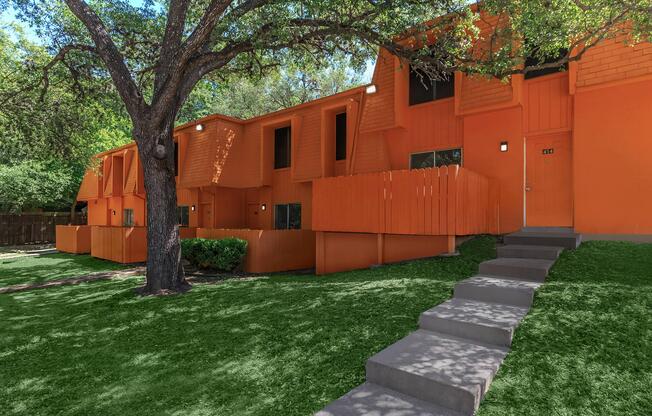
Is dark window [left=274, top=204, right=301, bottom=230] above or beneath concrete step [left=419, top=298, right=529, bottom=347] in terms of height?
above

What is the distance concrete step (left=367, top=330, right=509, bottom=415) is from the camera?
2766 millimetres

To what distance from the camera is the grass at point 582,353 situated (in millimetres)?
2686

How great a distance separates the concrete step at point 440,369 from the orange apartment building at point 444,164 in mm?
3947

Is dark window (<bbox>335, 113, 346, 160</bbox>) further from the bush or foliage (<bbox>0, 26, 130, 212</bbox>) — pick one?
foliage (<bbox>0, 26, 130, 212</bbox>)

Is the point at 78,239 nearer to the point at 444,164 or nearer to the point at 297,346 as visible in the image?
the point at 297,346

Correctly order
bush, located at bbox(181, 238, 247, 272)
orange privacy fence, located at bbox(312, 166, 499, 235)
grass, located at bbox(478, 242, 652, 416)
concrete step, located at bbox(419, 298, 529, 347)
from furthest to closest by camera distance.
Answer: bush, located at bbox(181, 238, 247, 272), orange privacy fence, located at bbox(312, 166, 499, 235), concrete step, located at bbox(419, 298, 529, 347), grass, located at bbox(478, 242, 652, 416)

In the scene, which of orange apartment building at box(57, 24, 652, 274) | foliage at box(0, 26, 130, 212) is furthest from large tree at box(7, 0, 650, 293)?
foliage at box(0, 26, 130, 212)

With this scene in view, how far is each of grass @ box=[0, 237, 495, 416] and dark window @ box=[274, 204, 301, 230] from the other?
6.61 metres

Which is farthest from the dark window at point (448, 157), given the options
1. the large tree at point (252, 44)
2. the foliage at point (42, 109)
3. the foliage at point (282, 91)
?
the foliage at point (282, 91)

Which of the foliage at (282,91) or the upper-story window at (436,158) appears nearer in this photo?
the upper-story window at (436,158)

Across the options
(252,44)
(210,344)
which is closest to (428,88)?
(252,44)

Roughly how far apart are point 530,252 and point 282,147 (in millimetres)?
10638

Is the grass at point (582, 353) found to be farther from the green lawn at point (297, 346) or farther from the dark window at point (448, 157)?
the dark window at point (448, 157)

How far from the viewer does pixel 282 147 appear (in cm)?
1461
